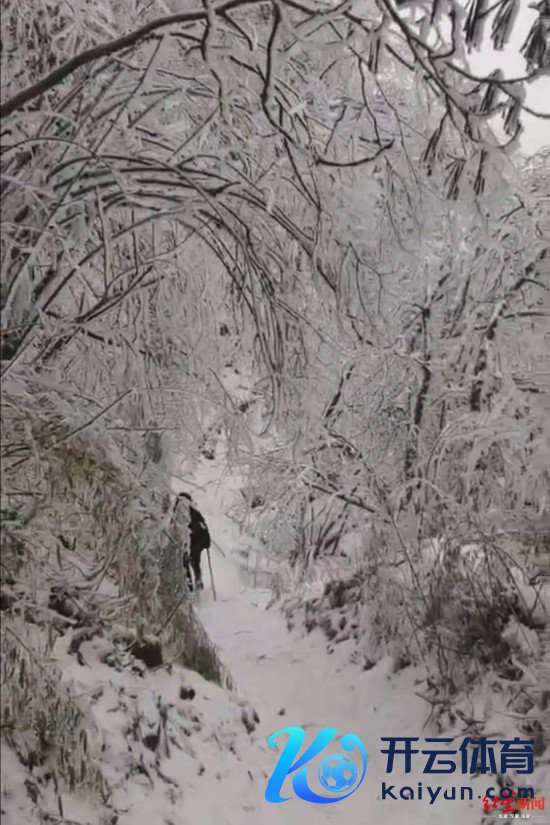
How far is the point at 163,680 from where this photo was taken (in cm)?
489

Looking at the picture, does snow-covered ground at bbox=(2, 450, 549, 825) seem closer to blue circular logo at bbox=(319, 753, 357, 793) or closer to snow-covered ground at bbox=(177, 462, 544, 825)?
snow-covered ground at bbox=(177, 462, 544, 825)

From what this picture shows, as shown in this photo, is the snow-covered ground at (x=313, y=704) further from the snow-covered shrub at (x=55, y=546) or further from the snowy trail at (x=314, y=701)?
the snow-covered shrub at (x=55, y=546)

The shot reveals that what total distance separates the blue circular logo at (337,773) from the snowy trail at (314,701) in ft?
0.36

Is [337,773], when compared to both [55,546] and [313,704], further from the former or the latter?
[55,546]

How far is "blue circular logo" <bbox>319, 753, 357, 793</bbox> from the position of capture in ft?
16.4

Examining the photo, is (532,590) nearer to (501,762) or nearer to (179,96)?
(501,762)

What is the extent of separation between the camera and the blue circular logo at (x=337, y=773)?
4.99 m

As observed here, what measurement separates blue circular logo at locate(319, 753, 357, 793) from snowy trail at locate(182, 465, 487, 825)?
11 centimetres

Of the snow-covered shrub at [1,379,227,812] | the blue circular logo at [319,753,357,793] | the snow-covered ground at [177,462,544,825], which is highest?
the snow-covered shrub at [1,379,227,812]

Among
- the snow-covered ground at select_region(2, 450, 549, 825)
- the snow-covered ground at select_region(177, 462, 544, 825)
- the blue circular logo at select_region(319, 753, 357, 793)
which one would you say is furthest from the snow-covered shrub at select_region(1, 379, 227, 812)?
the blue circular logo at select_region(319, 753, 357, 793)

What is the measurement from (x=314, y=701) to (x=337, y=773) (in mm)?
1162

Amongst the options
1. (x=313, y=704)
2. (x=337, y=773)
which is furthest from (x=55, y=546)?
(x=313, y=704)

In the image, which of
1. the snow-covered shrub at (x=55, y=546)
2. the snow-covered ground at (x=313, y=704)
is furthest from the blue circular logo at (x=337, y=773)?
the snow-covered shrub at (x=55, y=546)

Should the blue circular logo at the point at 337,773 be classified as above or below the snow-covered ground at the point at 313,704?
below
